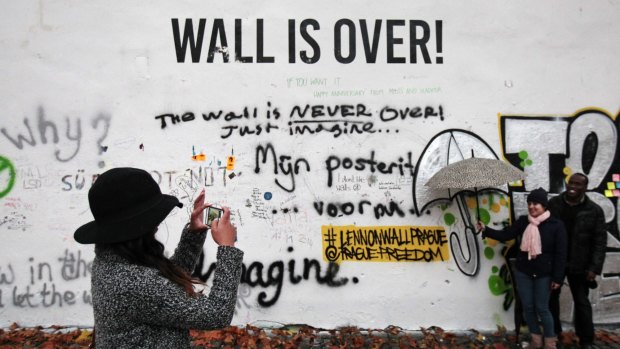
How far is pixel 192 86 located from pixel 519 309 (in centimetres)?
458

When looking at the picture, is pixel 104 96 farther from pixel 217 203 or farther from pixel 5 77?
pixel 217 203

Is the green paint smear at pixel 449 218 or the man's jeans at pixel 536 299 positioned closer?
the man's jeans at pixel 536 299

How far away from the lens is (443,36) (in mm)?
5629

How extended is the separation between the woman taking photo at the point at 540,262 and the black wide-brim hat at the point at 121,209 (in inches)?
154

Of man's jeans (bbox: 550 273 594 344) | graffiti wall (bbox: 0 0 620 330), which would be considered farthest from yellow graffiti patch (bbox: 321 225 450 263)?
man's jeans (bbox: 550 273 594 344)

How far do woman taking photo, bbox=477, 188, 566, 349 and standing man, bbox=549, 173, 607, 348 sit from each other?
303 millimetres

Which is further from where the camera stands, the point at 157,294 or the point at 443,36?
the point at 443,36

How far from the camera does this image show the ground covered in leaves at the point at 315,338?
5.12 m

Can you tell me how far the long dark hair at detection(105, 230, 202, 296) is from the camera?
1982 mm

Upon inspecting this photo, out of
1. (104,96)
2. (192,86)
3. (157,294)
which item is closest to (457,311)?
(192,86)

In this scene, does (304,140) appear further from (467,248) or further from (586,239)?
(586,239)

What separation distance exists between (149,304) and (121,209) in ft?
1.36

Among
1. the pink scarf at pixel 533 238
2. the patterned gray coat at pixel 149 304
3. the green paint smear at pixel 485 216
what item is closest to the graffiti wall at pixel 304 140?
the green paint smear at pixel 485 216

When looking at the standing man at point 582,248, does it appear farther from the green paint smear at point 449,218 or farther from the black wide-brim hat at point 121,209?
the black wide-brim hat at point 121,209
